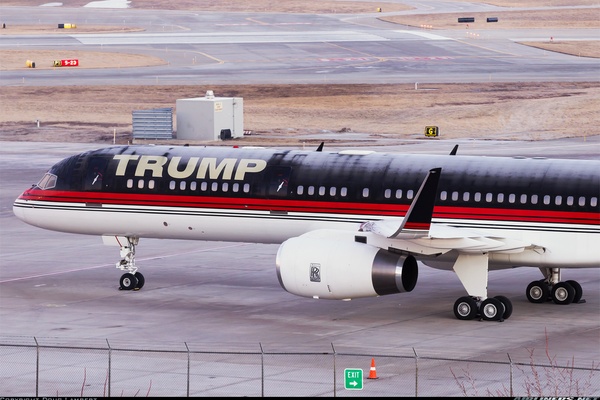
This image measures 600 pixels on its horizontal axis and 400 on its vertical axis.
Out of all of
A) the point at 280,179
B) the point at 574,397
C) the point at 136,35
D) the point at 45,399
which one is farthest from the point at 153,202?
the point at 136,35

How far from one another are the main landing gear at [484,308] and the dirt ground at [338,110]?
51567mm

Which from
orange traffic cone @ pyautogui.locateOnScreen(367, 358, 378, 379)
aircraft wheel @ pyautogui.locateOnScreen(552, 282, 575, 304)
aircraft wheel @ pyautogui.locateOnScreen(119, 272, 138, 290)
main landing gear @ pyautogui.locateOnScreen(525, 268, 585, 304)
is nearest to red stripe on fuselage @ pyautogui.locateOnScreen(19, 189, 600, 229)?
aircraft wheel @ pyautogui.locateOnScreen(119, 272, 138, 290)

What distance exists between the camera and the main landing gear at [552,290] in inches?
1609

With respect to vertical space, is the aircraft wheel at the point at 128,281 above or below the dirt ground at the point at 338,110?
below

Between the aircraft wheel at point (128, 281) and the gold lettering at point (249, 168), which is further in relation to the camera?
the aircraft wheel at point (128, 281)

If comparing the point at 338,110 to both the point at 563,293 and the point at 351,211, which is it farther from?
the point at 351,211

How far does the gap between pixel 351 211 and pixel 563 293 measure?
7.66 meters

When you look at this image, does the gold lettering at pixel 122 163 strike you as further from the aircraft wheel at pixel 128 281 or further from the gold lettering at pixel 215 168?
the aircraft wheel at pixel 128 281

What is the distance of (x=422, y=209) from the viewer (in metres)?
35.7

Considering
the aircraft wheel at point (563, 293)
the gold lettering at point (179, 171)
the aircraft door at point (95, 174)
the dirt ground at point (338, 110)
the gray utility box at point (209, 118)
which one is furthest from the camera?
the dirt ground at point (338, 110)

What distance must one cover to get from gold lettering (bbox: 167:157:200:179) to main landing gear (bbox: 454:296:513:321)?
34.1ft

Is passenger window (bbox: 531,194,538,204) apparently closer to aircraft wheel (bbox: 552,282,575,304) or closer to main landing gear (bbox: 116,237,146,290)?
aircraft wheel (bbox: 552,282,575,304)

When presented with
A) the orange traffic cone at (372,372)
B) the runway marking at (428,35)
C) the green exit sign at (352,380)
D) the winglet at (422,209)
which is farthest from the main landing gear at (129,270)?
the runway marking at (428,35)

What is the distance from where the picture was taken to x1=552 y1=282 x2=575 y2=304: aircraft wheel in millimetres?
40781
